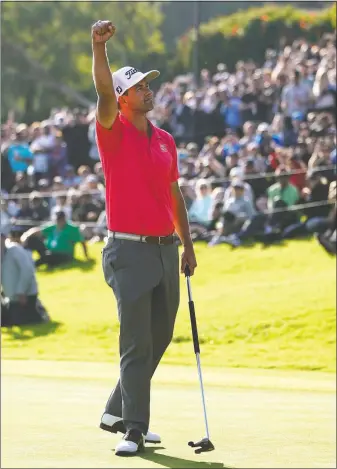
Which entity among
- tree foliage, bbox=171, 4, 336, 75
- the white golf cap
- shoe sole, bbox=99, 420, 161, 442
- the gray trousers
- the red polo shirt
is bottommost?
tree foliage, bbox=171, 4, 336, 75

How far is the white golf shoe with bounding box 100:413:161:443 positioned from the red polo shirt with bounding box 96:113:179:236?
894 mm

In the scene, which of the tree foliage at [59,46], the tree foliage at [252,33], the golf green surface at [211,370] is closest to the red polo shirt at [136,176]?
the golf green surface at [211,370]

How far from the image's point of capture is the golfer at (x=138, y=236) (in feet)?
19.9

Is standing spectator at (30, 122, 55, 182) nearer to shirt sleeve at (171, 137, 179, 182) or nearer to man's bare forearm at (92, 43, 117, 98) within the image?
shirt sleeve at (171, 137, 179, 182)

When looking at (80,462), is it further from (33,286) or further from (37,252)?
(37,252)

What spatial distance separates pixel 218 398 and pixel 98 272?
13480 mm

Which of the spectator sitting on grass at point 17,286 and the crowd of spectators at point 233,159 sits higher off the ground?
the crowd of spectators at point 233,159

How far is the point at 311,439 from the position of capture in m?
6.92

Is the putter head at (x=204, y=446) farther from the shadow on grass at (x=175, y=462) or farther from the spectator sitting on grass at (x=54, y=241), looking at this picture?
the spectator sitting on grass at (x=54, y=241)

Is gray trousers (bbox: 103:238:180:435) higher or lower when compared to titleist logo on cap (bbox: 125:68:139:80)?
lower

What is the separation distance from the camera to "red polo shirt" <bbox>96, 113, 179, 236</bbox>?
6.06m

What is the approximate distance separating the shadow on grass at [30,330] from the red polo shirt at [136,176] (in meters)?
13.1

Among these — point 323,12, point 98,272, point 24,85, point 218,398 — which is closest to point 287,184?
point 98,272

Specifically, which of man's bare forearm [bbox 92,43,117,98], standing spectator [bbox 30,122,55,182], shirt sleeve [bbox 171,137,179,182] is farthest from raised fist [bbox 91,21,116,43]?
standing spectator [bbox 30,122,55,182]
